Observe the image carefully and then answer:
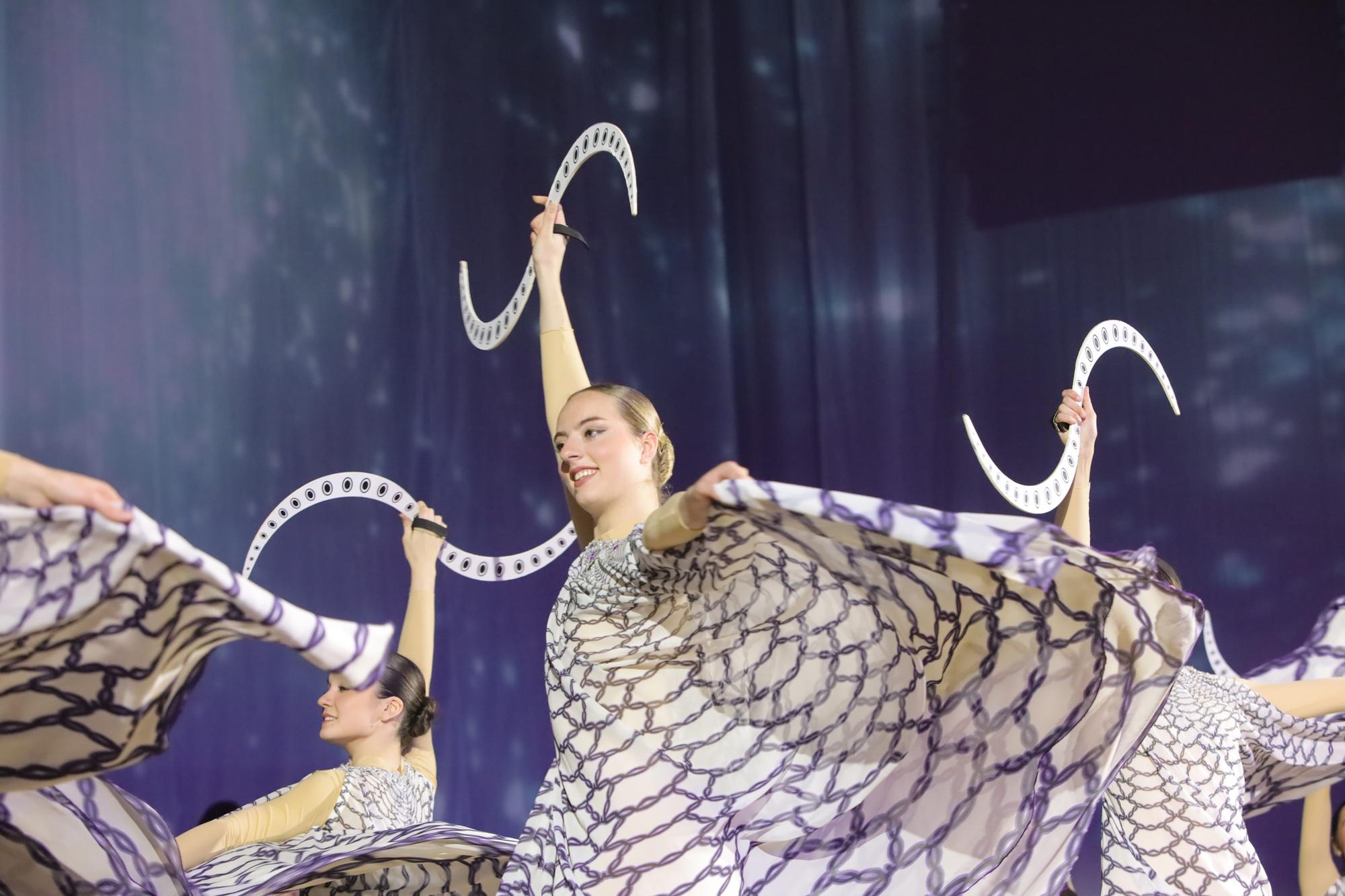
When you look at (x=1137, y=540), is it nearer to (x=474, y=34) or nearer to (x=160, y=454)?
(x=474, y=34)

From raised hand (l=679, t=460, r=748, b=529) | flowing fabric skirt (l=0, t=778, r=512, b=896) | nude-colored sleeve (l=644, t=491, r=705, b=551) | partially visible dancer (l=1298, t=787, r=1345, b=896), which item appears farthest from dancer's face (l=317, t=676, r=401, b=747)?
partially visible dancer (l=1298, t=787, r=1345, b=896)

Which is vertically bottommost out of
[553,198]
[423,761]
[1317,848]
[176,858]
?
[1317,848]

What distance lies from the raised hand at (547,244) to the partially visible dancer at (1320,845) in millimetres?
2779

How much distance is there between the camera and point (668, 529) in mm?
1921

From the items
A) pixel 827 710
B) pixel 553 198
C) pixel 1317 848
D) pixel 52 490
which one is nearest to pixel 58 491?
pixel 52 490

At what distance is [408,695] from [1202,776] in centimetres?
196

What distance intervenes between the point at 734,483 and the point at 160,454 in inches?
81.8

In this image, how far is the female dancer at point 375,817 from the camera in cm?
231

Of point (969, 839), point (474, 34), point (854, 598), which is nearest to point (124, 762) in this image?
point (854, 598)

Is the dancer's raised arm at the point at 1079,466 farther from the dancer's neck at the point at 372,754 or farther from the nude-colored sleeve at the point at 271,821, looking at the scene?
the nude-colored sleeve at the point at 271,821

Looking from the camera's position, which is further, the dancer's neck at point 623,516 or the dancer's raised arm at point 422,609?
the dancer's raised arm at point 422,609

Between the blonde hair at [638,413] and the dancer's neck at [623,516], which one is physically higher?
the blonde hair at [638,413]

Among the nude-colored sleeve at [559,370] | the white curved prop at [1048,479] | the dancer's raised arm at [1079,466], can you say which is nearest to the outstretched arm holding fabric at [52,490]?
the nude-colored sleeve at [559,370]

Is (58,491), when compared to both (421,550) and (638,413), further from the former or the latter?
(421,550)
